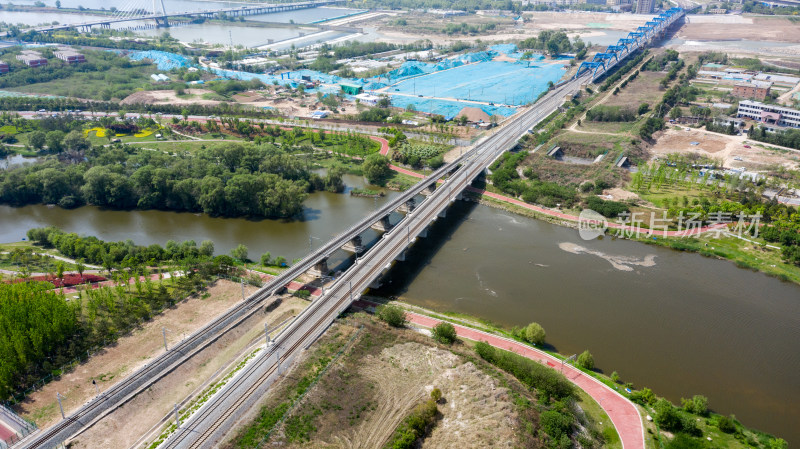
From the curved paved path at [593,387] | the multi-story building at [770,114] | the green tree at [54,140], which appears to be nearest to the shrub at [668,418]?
the curved paved path at [593,387]

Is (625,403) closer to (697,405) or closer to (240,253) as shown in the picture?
(697,405)

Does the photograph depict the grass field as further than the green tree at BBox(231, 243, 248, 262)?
Yes

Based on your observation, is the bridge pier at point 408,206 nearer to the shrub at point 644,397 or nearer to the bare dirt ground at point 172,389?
the bare dirt ground at point 172,389

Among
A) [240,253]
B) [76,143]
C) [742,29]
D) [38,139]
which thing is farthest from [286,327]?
[742,29]

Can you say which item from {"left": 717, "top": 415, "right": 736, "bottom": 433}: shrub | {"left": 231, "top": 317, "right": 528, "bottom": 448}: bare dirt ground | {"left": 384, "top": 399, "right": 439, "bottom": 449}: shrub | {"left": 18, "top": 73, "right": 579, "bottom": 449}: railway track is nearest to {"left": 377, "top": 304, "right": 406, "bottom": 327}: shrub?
{"left": 231, "top": 317, "right": 528, "bottom": 448}: bare dirt ground

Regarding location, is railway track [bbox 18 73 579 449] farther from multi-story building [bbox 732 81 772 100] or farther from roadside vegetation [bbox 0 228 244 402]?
multi-story building [bbox 732 81 772 100]

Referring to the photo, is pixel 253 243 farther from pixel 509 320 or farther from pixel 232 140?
pixel 232 140
